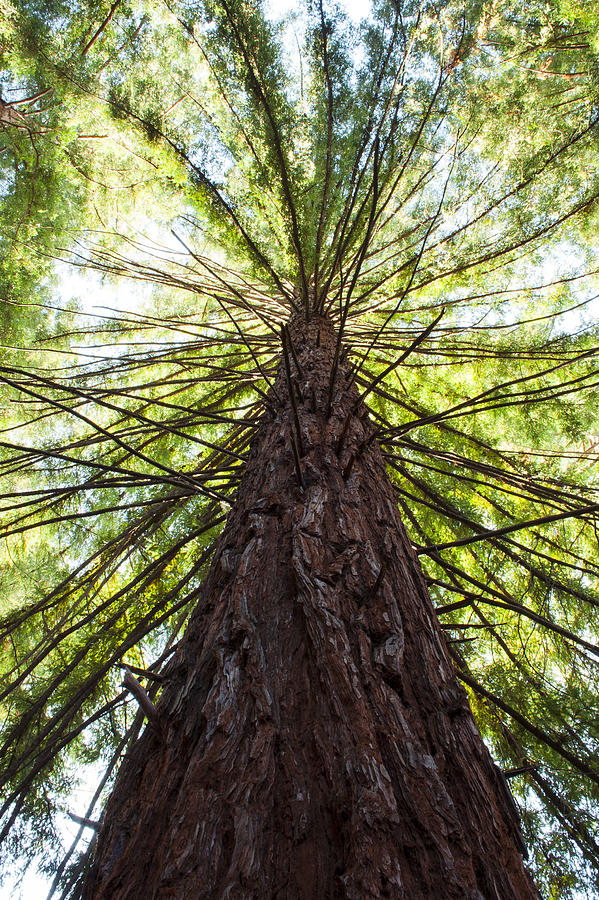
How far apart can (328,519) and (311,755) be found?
2.30 ft

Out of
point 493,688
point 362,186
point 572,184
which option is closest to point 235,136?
point 362,186

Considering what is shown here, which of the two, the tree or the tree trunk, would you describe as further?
the tree

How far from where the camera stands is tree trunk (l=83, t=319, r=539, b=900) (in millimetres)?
754

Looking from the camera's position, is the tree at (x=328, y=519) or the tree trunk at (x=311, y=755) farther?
the tree at (x=328, y=519)

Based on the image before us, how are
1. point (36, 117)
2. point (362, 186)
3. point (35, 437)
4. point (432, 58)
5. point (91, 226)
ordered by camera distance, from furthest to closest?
point (36, 117), point (91, 226), point (35, 437), point (362, 186), point (432, 58)

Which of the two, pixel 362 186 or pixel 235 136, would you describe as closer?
pixel 235 136

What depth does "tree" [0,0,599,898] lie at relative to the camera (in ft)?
2.83

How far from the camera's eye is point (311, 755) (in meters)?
0.90

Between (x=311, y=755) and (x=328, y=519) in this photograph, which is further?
(x=328, y=519)

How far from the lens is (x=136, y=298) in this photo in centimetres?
634

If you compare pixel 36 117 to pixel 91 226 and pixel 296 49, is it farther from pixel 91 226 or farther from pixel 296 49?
pixel 296 49

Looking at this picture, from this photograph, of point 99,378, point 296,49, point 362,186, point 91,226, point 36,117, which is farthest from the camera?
point 36,117

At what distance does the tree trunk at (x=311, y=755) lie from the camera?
0.75m

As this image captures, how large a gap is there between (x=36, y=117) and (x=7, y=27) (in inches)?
82.6
